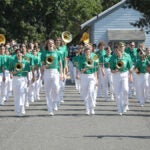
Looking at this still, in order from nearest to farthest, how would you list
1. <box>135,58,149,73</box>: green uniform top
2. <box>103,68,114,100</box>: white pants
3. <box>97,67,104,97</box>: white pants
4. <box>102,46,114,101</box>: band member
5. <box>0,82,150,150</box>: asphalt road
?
<box>0,82,150,150</box>: asphalt road < <box>135,58,149,73</box>: green uniform top < <box>102,46,114,101</box>: band member < <box>103,68,114,100</box>: white pants < <box>97,67,104,97</box>: white pants

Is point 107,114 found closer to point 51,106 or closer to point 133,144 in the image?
point 51,106

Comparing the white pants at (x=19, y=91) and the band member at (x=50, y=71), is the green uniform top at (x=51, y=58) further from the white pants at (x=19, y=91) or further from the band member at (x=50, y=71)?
the white pants at (x=19, y=91)

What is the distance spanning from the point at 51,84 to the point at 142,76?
13.7ft

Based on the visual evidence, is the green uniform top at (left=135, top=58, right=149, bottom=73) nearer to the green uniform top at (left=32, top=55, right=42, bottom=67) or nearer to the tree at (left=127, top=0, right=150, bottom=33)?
the green uniform top at (left=32, top=55, right=42, bottom=67)

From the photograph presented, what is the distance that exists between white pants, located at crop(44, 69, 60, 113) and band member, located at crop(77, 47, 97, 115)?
28.9 inches

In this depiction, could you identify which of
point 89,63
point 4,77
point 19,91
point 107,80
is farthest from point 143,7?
point 19,91

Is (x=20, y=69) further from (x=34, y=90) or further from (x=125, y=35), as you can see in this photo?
(x=125, y=35)

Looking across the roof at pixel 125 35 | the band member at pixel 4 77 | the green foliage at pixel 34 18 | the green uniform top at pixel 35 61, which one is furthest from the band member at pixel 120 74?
the green foliage at pixel 34 18

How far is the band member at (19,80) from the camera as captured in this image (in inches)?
678

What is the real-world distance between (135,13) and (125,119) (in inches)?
1437

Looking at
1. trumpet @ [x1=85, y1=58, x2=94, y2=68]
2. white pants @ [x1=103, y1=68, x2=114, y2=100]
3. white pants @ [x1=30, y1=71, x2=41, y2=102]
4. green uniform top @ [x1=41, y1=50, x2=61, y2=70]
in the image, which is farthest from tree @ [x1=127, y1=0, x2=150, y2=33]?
green uniform top @ [x1=41, y1=50, x2=61, y2=70]

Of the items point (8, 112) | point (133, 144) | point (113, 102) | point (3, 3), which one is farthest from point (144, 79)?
point (3, 3)

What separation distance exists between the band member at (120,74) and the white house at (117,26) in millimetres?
33507

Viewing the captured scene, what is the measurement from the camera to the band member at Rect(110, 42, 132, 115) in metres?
17.2
